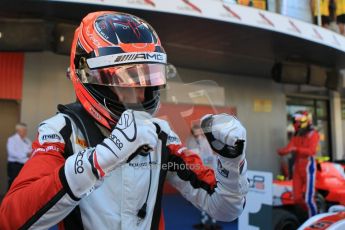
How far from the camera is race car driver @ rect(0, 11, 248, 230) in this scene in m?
1.22

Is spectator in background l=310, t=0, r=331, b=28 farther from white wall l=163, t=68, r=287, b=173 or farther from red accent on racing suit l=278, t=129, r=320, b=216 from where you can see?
red accent on racing suit l=278, t=129, r=320, b=216

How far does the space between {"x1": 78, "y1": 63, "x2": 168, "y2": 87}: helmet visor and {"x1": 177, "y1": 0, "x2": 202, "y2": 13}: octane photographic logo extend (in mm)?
4875

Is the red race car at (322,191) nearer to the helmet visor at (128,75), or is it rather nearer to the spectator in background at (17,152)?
the spectator in background at (17,152)

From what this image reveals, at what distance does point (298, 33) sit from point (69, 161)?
7.13 meters

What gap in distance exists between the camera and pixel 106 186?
4.66ft

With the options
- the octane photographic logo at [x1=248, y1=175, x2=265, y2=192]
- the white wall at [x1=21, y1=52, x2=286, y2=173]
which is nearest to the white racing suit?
the octane photographic logo at [x1=248, y1=175, x2=265, y2=192]

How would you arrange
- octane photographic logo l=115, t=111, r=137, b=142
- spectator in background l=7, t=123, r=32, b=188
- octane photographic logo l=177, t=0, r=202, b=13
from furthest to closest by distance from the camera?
spectator in background l=7, t=123, r=32, b=188
octane photographic logo l=177, t=0, r=202, b=13
octane photographic logo l=115, t=111, r=137, b=142

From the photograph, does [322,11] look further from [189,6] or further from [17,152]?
[17,152]

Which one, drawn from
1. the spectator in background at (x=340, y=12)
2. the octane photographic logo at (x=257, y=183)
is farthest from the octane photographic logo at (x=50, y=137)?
the spectator in background at (x=340, y=12)

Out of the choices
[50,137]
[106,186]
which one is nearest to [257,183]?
[106,186]

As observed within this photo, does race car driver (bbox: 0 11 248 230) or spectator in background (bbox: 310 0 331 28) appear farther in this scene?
spectator in background (bbox: 310 0 331 28)

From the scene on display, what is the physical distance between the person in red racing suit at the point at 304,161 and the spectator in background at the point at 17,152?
13.8ft

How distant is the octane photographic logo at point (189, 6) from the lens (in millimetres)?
6223

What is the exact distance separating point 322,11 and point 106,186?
344 inches
